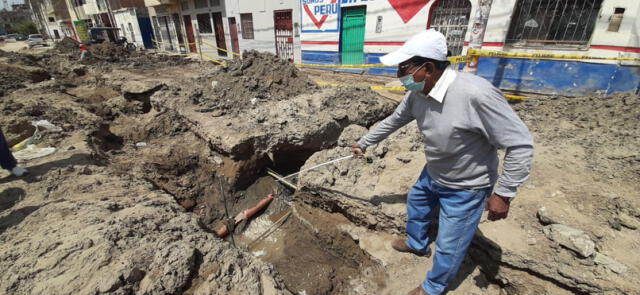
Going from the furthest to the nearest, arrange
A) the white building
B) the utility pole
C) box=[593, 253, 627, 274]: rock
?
the white building < the utility pole < box=[593, 253, 627, 274]: rock

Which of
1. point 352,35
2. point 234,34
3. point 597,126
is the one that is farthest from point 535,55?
point 234,34

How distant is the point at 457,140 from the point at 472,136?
4.0 inches

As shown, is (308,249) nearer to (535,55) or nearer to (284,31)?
(535,55)

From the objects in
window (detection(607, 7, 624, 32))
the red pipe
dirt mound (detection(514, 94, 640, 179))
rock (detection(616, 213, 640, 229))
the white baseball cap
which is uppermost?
window (detection(607, 7, 624, 32))

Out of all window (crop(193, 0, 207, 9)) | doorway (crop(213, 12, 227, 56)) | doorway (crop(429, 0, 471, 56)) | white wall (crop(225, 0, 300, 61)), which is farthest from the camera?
window (crop(193, 0, 207, 9))

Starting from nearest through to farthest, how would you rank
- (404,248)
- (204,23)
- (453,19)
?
(404,248) → (453,19) → (204,23)

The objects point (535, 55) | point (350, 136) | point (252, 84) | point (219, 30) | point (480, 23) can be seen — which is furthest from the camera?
point (219, 30)

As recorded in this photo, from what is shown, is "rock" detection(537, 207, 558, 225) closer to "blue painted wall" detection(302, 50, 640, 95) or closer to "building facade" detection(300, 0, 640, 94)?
"building facade" detection(300, 0, 640, 94)

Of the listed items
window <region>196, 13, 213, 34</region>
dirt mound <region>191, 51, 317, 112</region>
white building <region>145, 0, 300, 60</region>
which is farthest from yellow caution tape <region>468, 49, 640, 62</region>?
window <region>196, 13, 213, 34</region>

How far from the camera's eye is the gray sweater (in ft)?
5.47

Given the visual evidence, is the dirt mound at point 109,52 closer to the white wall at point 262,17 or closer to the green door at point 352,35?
the white wall at point 262,17

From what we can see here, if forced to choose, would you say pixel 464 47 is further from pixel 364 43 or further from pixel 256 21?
pixel 256 21

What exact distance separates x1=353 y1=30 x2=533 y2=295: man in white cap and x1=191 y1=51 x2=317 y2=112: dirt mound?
4566mm

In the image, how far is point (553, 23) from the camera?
274 inches
